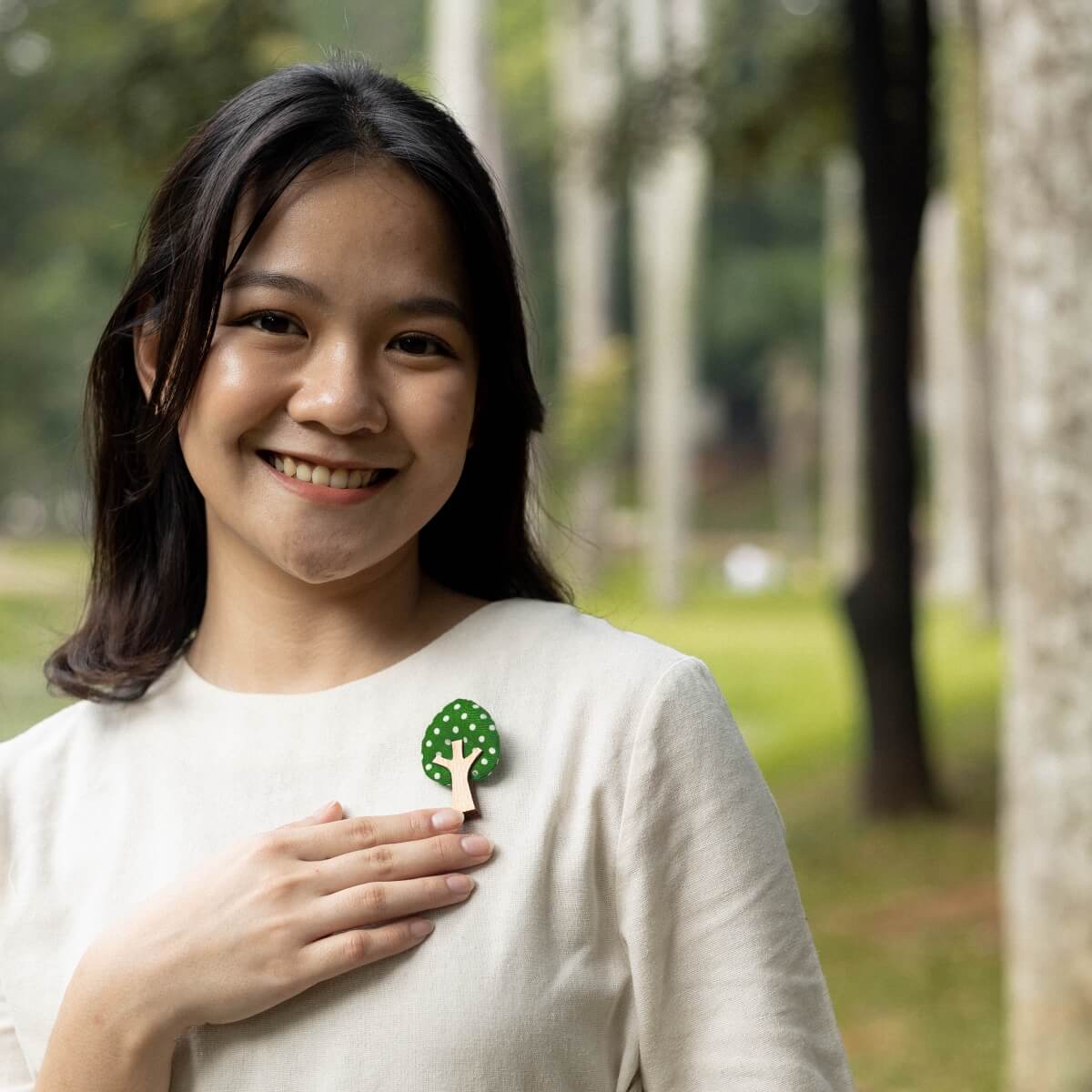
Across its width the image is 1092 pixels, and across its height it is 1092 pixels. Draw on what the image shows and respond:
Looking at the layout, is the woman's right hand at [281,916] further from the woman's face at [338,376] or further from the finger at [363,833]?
the woman's face at [338,376]

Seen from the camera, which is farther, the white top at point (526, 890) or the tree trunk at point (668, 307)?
the tree trunk at point (668, 307)

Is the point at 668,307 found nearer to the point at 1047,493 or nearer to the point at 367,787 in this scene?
the point at 1047,493

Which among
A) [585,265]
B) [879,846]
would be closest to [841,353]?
[585,265]

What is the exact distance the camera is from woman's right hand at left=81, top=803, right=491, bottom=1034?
125cm

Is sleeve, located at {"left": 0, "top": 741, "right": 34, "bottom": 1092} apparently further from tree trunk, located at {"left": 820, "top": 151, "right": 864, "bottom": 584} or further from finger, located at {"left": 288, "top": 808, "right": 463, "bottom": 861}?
tree trunk, located at {"left": 820, "top": 151, "right": 864, "bottom": 584}

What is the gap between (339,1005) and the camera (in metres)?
1.26

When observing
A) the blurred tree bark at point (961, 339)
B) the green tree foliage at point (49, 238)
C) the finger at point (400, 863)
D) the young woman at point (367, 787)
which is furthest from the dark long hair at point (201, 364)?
the green tree foliage at point (49, 238)

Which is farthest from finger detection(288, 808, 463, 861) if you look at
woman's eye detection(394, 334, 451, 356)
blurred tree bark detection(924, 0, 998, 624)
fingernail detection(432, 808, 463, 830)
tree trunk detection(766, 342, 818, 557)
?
tree trunk detection(766, 342, 818, 557)

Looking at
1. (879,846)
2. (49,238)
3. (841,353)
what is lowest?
(879,846)

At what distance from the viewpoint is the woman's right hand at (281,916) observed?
1.25 m

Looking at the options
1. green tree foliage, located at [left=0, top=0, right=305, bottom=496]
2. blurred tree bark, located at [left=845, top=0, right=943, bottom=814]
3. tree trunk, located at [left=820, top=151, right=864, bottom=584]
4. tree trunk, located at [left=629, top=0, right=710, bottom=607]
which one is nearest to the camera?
blurred tree bark, located at [left=845, top=0, right=943, bottom=814]

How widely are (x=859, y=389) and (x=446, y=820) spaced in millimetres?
6021

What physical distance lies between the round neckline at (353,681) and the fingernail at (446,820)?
166 mm

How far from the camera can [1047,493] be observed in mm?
3471
